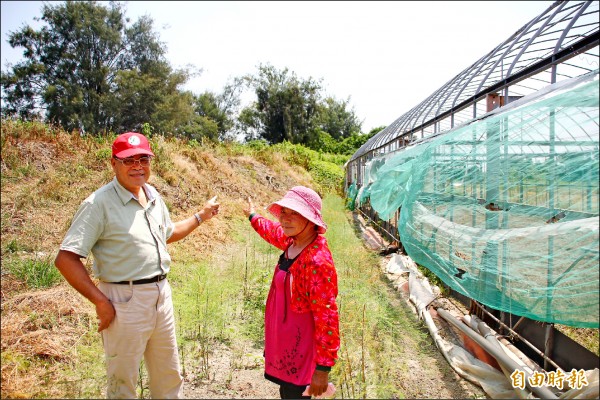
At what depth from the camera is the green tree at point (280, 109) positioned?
106 feet

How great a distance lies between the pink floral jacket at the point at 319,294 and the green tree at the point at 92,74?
17.1m

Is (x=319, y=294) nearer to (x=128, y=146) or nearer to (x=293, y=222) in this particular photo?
(x=293, y=222)

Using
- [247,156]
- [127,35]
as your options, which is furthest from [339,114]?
[247,156]

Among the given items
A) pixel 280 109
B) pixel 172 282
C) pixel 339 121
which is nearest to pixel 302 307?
pixel 172 282

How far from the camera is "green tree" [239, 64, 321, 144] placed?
106 ft

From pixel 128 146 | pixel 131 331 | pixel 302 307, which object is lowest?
pixel 131 331

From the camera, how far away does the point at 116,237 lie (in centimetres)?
193

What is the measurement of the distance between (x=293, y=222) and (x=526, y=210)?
1.59 m

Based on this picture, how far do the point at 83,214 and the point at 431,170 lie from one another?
3057 millimetres

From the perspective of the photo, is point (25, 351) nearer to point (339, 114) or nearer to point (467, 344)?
point (467, 344)

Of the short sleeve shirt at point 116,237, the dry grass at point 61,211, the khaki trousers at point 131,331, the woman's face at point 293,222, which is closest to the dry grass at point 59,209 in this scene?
the dry grass at point 61,211

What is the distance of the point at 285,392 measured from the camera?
190cm

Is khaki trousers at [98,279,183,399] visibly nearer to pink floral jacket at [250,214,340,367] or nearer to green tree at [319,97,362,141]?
pink floral jacket at [250,214,340,367]

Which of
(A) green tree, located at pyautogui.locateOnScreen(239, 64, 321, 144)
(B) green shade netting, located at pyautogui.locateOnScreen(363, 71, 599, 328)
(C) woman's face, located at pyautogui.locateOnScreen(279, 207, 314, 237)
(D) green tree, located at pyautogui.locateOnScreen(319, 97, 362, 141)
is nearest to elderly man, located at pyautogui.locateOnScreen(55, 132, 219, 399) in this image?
(C) woman's face, located at pyautogui.locateOnScreen(279, 207, 314, 237)
